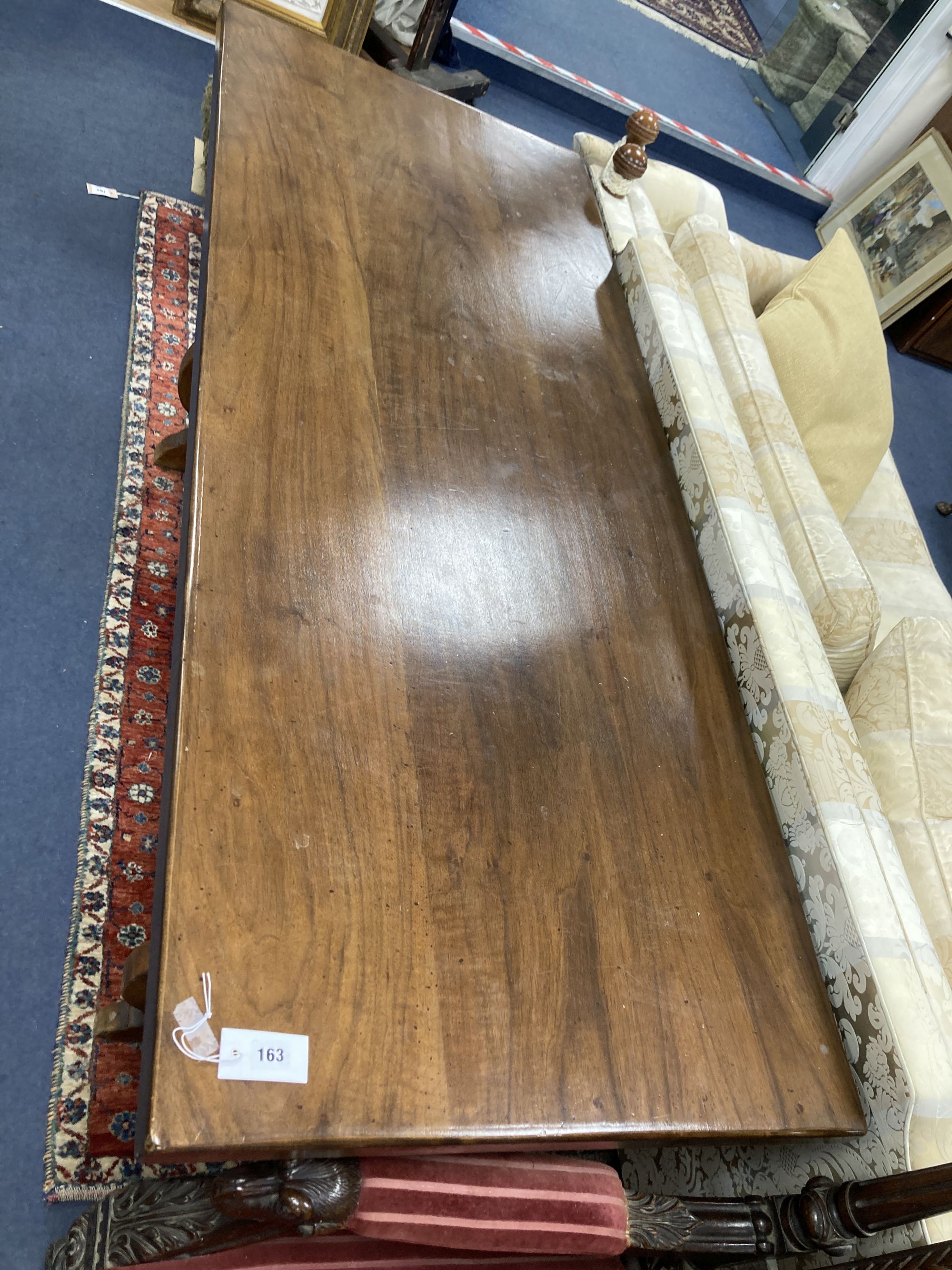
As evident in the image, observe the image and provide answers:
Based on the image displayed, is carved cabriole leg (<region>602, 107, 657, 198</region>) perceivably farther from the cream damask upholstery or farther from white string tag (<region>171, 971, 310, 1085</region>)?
white string tag (<region>171, 971, 310, 1085</region>)

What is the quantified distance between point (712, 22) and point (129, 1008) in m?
5.03

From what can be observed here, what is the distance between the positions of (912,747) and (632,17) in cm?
422

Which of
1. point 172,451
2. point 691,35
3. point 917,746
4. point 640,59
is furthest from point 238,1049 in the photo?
point 691,35

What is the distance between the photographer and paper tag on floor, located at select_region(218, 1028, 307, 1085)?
77 centimetres

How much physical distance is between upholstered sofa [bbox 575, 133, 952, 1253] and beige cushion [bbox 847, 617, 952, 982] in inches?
0.5

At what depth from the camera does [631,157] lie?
1940 mm

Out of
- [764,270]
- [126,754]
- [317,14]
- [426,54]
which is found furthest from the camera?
[426,54]

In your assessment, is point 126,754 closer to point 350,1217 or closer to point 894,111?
point 350,1217

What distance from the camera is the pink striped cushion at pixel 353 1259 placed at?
3.13 feet

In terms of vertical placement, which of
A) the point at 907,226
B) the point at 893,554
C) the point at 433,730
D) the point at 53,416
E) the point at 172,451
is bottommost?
the point at 53,416

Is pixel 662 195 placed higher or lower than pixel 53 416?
higher

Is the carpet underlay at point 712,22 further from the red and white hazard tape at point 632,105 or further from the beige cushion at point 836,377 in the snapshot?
the beige cushion at point 836,377

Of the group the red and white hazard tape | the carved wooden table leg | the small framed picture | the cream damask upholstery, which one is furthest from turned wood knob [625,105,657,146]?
the small framed picture

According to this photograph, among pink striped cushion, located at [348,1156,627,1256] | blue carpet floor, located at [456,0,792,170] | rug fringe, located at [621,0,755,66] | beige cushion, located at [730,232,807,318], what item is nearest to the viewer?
pink striped cushion, located at [348,1156,627,1256]
